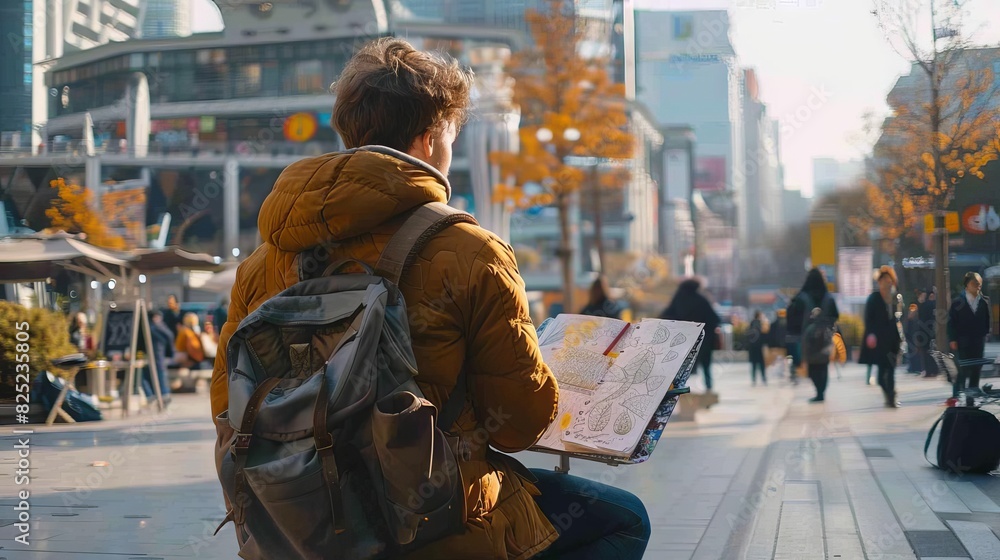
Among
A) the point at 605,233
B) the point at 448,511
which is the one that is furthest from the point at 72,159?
the point at 605,233

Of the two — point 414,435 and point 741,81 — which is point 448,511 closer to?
point 414,435

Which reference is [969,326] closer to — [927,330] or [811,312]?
[927,330]

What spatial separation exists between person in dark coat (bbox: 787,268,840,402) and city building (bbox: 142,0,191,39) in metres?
6.28

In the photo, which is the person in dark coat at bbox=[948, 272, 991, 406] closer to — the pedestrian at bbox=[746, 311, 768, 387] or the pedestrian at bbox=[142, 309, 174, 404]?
the pedestrian at bbox=[142, 309, 174, 404]

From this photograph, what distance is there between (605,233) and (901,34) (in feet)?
42.1

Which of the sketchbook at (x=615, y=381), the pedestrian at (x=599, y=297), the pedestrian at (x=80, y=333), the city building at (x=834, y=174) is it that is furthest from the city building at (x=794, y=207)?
the sketchbook at (x=615, y=381)

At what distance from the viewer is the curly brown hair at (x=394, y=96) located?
1.92 m

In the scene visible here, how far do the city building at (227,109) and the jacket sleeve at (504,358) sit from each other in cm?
584

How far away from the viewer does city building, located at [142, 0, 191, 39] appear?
8703mm

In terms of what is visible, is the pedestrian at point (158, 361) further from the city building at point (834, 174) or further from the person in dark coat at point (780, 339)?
the city building at point (834, 174)

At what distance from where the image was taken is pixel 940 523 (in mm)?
5078

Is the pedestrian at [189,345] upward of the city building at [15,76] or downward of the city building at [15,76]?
downward

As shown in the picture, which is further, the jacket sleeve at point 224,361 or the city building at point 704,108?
the city building at point 704,108

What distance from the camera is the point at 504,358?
178 cm
